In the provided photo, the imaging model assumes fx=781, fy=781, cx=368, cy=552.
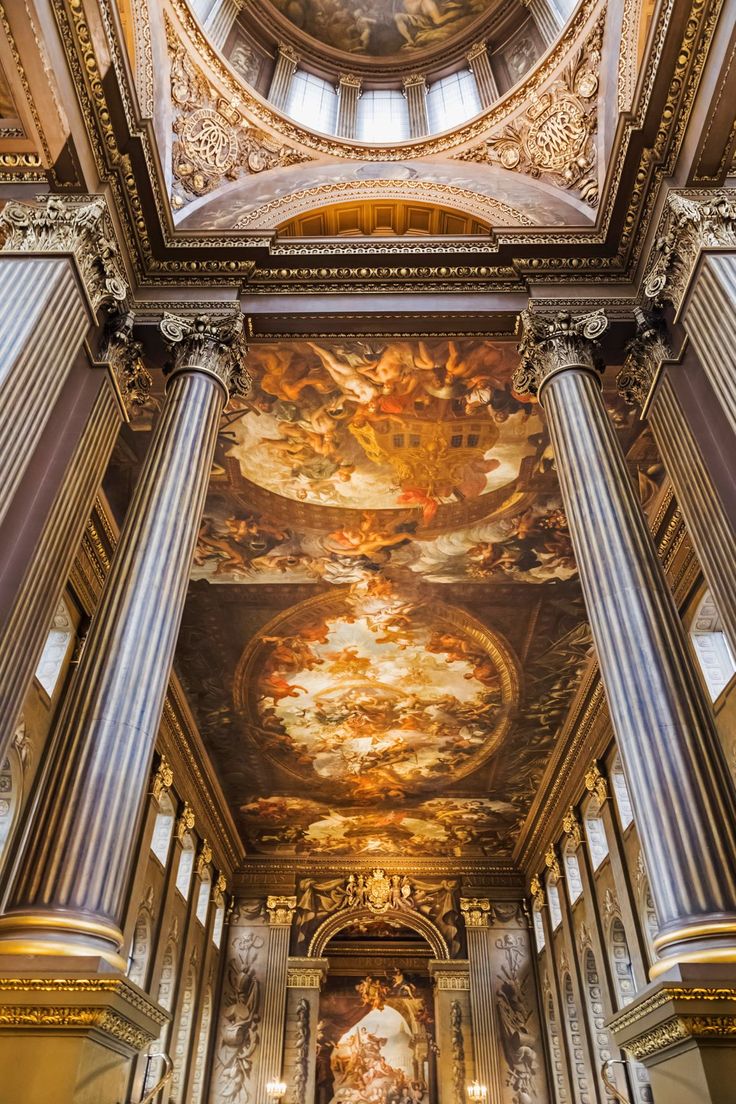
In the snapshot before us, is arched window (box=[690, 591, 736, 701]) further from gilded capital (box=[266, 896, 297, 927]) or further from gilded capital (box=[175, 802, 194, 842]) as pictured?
gilded capital (box=[266, 896, 297, 927])

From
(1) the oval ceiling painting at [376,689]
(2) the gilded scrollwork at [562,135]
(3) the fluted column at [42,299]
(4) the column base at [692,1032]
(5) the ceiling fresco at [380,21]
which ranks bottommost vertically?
(4) the column base at [692,1032]

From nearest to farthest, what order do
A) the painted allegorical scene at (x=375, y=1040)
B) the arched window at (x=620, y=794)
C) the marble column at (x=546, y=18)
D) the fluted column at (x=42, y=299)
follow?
the fluted column at (x=42, y=299)
the marble column at (x=546, y=18)
the arched window at (x=620, y=794)
the painted allegorical scene at (x=375, y=1040)

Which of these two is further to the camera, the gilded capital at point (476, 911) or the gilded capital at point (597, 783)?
the gilded capital at point (476, 911)

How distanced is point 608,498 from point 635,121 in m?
4.28

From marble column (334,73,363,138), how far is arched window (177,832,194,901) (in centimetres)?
1524

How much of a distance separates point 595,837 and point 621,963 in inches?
109

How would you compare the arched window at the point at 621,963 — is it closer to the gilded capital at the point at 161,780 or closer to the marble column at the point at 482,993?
the marble column at the point at 482,993

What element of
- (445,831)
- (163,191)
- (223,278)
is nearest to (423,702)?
(445,831)

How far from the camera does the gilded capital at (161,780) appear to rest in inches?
592

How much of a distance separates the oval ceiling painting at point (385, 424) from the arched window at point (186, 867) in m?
9.90

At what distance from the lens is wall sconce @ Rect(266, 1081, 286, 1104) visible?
65.3 ft

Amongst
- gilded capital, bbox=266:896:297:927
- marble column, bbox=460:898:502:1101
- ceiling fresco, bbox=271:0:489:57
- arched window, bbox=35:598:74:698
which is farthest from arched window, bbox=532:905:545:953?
ceiling fresco, bbox=271:0:489:57

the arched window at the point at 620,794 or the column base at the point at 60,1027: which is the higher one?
the arched window at the point at 620,794

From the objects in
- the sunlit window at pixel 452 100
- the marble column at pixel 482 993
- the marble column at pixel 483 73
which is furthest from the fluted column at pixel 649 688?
the marble column at pixel 482 993
